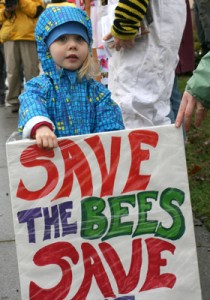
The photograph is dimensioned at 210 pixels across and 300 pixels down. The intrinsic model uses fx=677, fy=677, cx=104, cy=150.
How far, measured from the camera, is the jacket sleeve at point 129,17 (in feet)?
13.0

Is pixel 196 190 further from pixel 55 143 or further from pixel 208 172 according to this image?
pixel 55 143

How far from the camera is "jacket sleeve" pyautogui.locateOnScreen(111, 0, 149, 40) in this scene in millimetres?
3949

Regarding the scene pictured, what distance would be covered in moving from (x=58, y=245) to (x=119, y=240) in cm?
26

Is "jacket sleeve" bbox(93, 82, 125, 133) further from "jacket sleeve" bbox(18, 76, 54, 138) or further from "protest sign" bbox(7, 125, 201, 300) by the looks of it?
"protest sign" bbox(7, 125, 201, 300)

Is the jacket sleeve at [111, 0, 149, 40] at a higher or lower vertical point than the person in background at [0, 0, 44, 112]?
higher

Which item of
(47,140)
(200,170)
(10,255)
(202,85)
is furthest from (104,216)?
(200,170)

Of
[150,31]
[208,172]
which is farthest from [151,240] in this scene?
[208,172]

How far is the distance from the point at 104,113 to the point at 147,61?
2.92 ft

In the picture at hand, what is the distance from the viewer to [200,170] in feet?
18.9

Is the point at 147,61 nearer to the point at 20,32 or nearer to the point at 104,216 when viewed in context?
the point at 104,216

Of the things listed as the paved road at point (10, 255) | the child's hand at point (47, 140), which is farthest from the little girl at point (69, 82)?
the paved road at point (10, 255)

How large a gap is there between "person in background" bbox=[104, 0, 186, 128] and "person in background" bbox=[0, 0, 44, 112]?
5.22 meters

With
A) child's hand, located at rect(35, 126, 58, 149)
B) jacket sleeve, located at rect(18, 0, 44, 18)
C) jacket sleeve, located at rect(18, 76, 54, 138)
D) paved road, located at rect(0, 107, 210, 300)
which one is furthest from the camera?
jacket sleeve, located at rect(18, 0, 44, 18)

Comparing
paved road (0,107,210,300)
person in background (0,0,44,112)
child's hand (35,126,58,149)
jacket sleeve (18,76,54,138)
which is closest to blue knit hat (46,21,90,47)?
jacket sleeve (18,76,54,138)
